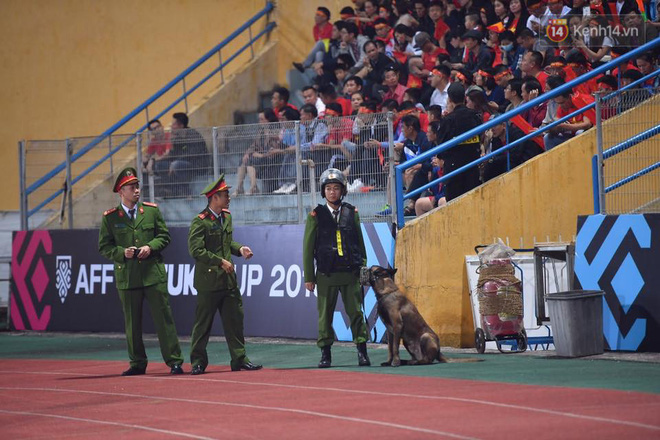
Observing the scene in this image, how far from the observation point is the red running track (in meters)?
9.42

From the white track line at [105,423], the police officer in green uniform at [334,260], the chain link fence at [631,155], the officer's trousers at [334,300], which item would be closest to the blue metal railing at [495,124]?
the chain link fence at [631,155]

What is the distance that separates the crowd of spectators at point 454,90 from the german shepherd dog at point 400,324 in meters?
3.06

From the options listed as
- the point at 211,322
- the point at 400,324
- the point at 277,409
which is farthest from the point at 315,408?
the point at 211,322

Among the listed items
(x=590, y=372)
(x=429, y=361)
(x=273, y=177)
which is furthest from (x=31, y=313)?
(x=590, y=372)

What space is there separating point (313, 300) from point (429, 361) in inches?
162

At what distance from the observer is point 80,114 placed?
89.8 feet

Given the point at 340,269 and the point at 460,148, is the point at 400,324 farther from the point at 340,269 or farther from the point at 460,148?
the point at 460,148

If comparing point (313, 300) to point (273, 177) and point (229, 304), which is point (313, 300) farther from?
point (229, 304)

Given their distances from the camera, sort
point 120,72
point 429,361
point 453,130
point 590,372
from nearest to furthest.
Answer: point 590,372, point 429,361, point 453,130, point 120,72

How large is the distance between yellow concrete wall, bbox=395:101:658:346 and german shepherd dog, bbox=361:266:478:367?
2116mm

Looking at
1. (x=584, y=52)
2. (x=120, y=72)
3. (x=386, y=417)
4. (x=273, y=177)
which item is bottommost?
(x=386, y=417)

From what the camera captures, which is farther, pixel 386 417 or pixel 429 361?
pixel 429 361

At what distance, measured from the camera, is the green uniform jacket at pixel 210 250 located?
46.8 feet

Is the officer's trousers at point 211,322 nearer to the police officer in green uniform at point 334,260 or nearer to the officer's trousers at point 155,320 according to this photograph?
the officer's trousers at point 155,320
